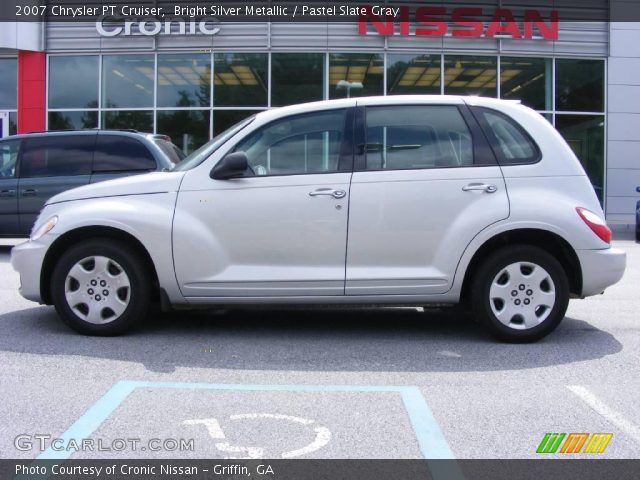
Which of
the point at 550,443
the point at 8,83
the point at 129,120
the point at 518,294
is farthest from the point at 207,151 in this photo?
the point at 8,83

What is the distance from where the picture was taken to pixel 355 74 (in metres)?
19.2

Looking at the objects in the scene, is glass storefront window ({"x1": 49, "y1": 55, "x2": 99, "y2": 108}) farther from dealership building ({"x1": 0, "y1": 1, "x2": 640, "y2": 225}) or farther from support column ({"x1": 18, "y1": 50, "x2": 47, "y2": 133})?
support column ({"x1": 18, "y1": 50, "x2": 47, "y2": 133})

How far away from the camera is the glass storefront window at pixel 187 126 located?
62.3 ft

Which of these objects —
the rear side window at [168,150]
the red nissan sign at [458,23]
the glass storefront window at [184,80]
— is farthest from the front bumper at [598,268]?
the glass storefront window at [184,80]

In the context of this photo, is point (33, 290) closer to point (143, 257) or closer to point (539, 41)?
point (143, 257)

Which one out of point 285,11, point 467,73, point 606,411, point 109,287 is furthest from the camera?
point 467,73

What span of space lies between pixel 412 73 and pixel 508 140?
A: 14219 millimetres

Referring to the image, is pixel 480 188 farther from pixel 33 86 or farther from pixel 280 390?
pixel 33 86

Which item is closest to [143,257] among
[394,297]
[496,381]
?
[394,297]

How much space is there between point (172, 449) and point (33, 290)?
2759 millimetres

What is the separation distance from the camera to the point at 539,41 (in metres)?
19.3

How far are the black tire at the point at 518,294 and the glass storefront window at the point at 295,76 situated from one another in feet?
46.8

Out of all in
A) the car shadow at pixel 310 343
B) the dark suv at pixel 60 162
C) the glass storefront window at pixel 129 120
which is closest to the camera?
the car shadow at pixel 310 343

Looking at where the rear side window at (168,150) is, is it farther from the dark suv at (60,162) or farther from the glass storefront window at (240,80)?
the glass storefront window at (240,80)
